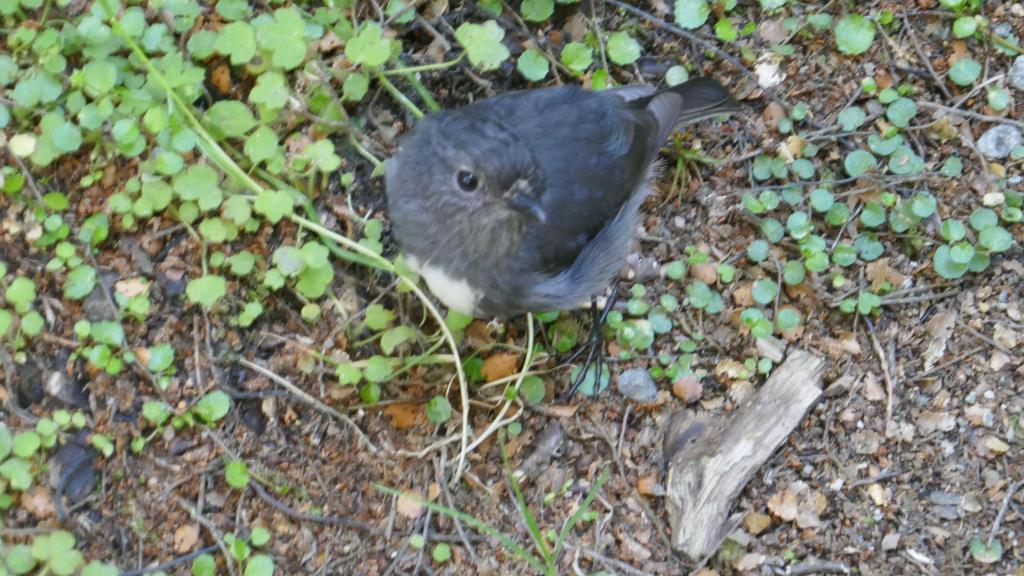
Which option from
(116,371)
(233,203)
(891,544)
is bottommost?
(891,544)

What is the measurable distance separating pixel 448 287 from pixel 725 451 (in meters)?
1.18

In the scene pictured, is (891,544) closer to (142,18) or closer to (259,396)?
(259,396)

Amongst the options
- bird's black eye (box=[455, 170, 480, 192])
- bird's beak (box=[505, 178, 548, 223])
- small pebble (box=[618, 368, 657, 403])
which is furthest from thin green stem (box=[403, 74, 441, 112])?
small pebble (box=[618, 368, 657, 403])

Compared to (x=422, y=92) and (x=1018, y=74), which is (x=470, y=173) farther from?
(x=1018, y=74)

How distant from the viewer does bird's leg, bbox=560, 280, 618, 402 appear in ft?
13.8

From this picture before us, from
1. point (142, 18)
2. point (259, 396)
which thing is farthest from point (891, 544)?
point (142, 18)

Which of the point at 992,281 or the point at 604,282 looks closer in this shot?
the point at 604,282

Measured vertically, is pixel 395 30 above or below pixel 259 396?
above

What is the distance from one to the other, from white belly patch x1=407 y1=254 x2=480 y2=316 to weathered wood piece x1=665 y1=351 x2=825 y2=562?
99 cm

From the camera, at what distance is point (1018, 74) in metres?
4.48

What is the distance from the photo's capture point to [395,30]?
447 cm

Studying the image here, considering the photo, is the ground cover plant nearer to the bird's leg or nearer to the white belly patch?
the bird's leg

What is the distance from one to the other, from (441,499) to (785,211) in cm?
181

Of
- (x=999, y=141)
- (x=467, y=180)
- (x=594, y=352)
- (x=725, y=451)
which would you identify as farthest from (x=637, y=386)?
(x=999, y=141)
